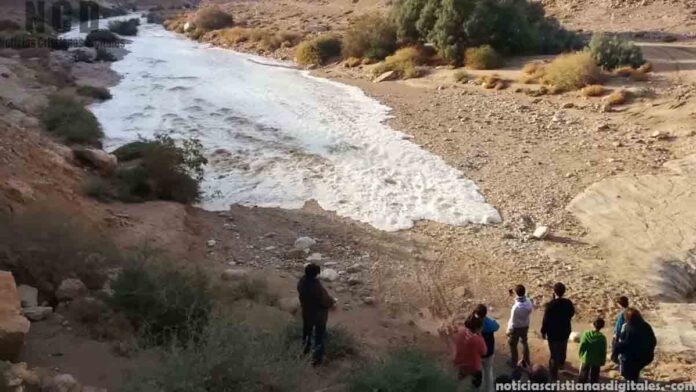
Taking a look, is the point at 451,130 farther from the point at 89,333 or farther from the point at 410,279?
the point at 89,333

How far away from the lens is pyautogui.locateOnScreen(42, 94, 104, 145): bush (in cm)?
1617

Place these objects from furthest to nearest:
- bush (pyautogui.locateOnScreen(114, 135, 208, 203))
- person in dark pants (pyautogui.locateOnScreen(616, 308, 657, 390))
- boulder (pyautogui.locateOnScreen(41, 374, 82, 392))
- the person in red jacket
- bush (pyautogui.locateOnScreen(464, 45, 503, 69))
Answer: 1. bush (pyautogui.locateOnScreen(464, 45, 503, 69))
2. bush (pyautogui.locateOnScreen(114, 135, 208, 203))
3. person in dark pants (pyautogui.locateOnScreen(616, 308, 657, 390))
4. the person in red jacket
5. boulder (pyautogui.locateOnScreen(41, 374, 82, 392))

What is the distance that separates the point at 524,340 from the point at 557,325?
1.62ft

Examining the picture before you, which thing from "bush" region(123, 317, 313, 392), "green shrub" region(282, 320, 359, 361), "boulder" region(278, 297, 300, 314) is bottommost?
"boulder" region(278, 297, 300, 314)

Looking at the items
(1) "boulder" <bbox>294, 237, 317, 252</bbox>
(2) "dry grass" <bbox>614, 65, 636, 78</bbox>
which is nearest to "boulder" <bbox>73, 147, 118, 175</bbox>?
(1) "boulder" <bbox>294, 237, 317, 252</bbox>

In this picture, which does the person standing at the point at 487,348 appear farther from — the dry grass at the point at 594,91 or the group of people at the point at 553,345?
the dry grass at the point at 594,91

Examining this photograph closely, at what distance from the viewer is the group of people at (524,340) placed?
700 centimetres

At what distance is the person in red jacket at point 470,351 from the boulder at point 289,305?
2805mm

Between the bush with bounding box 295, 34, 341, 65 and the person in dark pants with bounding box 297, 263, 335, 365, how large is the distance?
941 inches

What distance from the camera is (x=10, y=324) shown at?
6141 mm

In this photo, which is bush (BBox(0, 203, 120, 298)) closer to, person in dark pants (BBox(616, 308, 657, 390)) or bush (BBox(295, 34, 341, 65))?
person in dark pants (BBox(616, 308, 657, 390))

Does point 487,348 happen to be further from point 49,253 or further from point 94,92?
point 94,92

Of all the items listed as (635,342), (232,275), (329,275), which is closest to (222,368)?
(635,342)

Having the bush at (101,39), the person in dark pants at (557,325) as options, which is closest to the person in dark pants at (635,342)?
the person in dark pants at (557,325)
